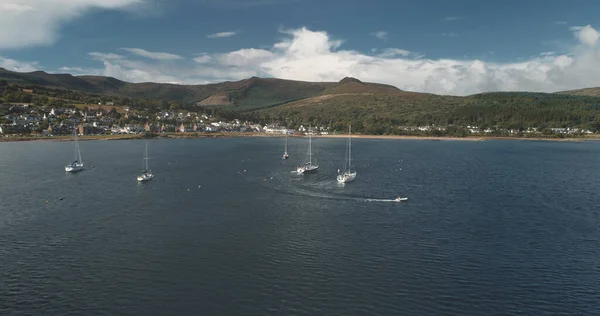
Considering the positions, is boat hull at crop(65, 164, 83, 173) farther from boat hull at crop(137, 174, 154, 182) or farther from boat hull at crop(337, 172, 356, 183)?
boat hull at crop(337, 172, 356, 183)

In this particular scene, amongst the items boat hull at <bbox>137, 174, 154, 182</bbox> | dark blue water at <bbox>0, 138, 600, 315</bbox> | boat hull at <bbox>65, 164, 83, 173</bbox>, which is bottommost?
dark blue water at <bbox>0, 138, 600, 315</bbox>

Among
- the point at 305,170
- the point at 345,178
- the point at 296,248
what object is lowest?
the point at 296,248

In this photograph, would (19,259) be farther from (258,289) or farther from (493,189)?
(493,189)

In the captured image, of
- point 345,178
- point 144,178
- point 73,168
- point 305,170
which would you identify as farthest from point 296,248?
point 73,168

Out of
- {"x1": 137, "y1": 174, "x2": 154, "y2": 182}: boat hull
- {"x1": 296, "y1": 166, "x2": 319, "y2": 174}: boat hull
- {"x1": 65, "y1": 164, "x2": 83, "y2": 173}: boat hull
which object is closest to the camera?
{"x1": 137, "y1": 174, "x2": 154, "y2": 182}: boat hull

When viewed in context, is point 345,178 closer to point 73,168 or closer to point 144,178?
point 144,178

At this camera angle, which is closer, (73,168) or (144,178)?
(144,178)

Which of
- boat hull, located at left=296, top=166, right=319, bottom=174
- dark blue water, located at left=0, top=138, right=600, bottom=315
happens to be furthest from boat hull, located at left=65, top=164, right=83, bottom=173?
boat hull, located at left=296, top=166, right=319, bottom=174

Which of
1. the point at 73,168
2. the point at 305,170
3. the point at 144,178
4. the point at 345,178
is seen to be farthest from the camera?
the point at 73,168

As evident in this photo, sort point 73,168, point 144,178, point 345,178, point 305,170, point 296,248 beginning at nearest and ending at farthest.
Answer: point 296,248 < point 345,178 < point 144,178 < point 305,170 < point 73,168

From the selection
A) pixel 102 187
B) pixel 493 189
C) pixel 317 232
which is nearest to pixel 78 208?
pixel 102 187
